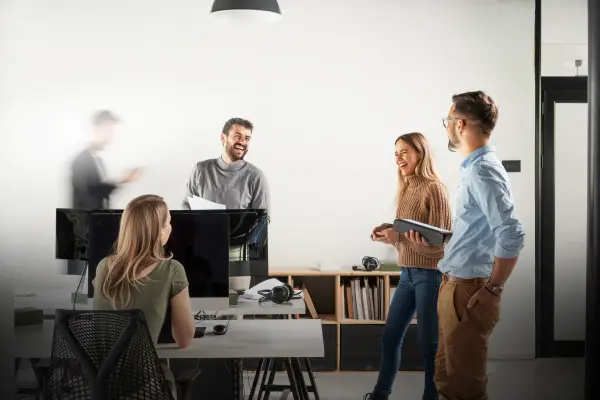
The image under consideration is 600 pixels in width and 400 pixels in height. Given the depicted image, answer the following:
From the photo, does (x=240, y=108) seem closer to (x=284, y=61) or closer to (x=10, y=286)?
(x=284, y=61)

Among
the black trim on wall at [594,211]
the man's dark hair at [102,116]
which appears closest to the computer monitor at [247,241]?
the black trim on wall at [594,211]

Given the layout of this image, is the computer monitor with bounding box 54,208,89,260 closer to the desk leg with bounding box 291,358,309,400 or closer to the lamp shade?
the desk leg with bounding box 291,358,309,400

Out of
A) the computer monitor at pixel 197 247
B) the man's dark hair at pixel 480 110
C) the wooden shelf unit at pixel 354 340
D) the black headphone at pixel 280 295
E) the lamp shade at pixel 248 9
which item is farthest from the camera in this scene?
the wooden shelf unit at pixel 354 340

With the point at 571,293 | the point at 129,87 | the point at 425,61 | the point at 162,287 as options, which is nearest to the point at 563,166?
the point at 571,293

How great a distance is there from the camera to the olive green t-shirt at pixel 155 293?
2.82m

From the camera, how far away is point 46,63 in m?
5.64

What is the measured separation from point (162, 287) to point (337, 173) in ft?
9.96

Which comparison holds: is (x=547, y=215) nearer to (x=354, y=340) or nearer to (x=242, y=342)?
(x=354, y=340)

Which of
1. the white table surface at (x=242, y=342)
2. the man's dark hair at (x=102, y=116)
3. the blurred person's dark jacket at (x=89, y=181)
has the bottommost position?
the white table surface at (x=242, y=342)

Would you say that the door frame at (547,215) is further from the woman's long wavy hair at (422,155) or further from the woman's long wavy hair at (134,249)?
the woman's long wavy hair at (134,249)

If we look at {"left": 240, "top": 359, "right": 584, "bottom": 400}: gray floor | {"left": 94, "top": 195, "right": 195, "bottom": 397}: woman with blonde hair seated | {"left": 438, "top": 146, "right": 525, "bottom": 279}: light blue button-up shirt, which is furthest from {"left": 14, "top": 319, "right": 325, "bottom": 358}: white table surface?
{"left": 240, "top": 359, "right": 584, "bottom": 400}: gray floor

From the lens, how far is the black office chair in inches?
94.9

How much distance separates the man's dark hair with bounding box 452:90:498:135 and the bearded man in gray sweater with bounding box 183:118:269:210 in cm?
225

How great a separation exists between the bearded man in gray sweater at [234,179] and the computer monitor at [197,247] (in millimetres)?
1894
